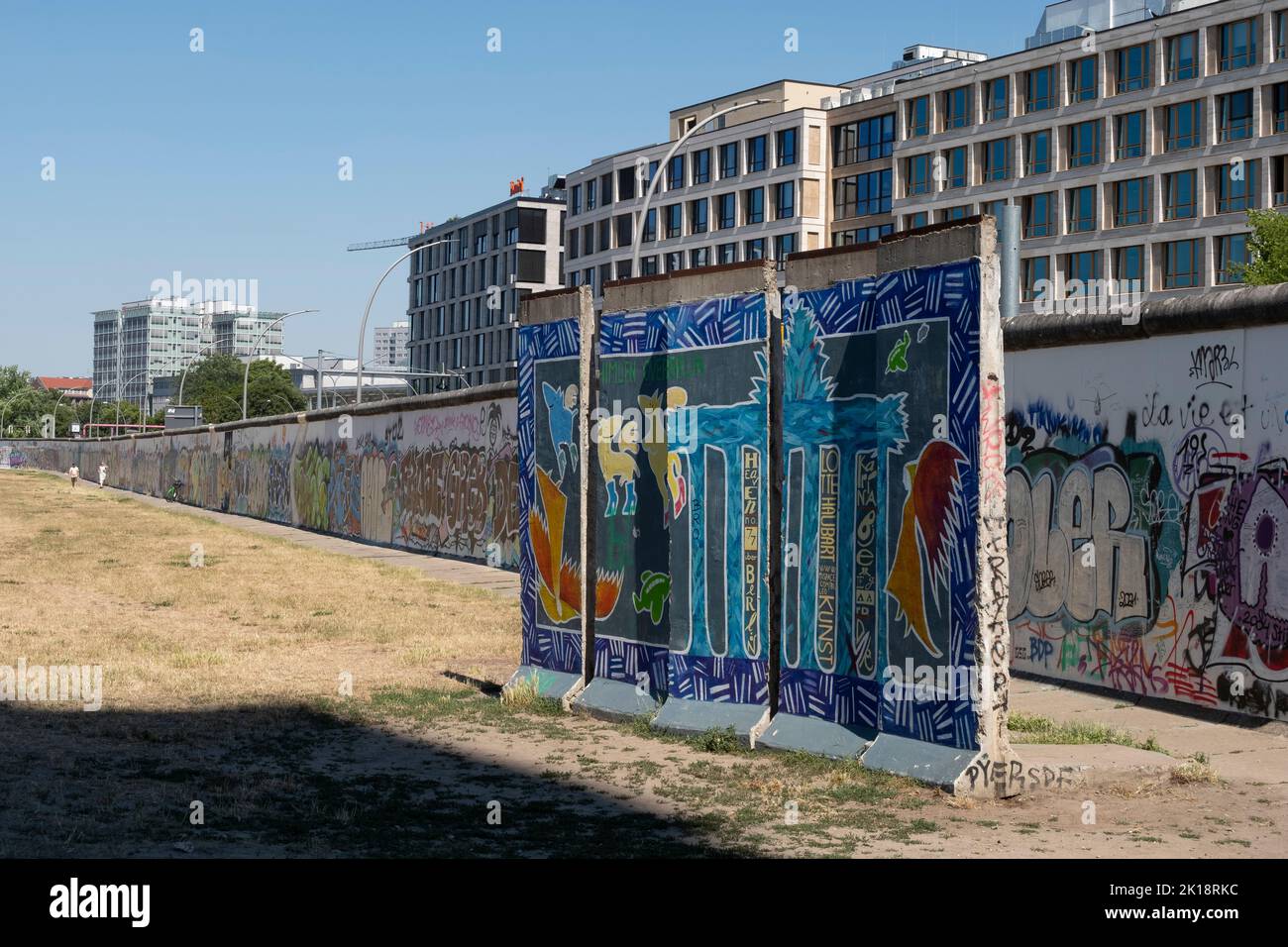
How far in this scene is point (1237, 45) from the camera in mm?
62281

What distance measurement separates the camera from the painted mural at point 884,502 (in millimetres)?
8344

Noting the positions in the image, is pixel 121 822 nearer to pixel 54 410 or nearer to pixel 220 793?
pixel 220 793

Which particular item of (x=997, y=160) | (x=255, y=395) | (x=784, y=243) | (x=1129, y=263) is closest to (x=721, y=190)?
(x=784, y=243)

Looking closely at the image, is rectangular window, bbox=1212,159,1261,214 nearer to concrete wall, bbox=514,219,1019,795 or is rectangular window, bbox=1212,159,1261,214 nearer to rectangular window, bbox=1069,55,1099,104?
rectangular window, bbox=1069,55,1099,104

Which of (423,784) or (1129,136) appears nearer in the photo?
(423,784)

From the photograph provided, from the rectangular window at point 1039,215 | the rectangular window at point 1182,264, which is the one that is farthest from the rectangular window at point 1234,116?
the rectangular window at point 1039,215

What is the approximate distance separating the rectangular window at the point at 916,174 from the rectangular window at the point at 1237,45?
1798 cm

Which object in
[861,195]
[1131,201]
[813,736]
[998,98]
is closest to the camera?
[813,736]

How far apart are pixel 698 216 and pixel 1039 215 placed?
83.7ft

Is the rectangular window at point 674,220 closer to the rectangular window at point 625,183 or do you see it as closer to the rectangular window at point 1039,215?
the rectangular window at point 625,183

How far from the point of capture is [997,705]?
8.17m

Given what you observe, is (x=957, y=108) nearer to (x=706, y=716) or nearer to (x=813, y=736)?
(x=706, y=716)
